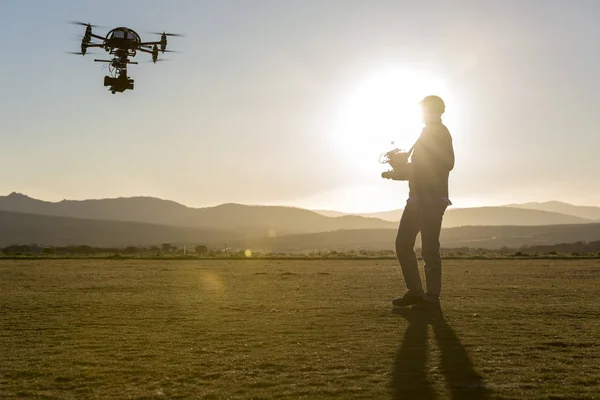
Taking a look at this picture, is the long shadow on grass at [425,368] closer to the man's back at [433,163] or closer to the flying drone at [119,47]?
the man's back at [433,163]

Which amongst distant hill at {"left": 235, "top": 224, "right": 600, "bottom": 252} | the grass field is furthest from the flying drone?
distant hill at {"left": 235, "top": 224, "right": 600, "bottom": 252}

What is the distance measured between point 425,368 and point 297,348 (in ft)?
4.59

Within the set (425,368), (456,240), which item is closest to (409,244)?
(425,368)

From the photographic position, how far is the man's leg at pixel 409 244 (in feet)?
30.3

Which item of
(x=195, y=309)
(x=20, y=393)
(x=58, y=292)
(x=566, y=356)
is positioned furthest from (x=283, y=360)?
(x=58, y=292)

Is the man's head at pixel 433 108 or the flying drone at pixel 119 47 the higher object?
the flying drone at pixel 119 47

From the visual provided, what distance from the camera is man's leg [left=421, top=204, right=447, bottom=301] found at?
8867 millimetres

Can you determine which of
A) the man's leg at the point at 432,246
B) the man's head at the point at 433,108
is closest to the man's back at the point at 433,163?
the man's head at the point at 433,108

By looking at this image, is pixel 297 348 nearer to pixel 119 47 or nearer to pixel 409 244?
pixel 409 244

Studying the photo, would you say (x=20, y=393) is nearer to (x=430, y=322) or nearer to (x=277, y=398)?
(x=277, y=398)

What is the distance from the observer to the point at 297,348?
588cm

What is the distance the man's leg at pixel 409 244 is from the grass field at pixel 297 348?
0.61 meters

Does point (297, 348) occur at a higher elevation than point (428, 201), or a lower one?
lower

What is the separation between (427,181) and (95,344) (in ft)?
16.6
